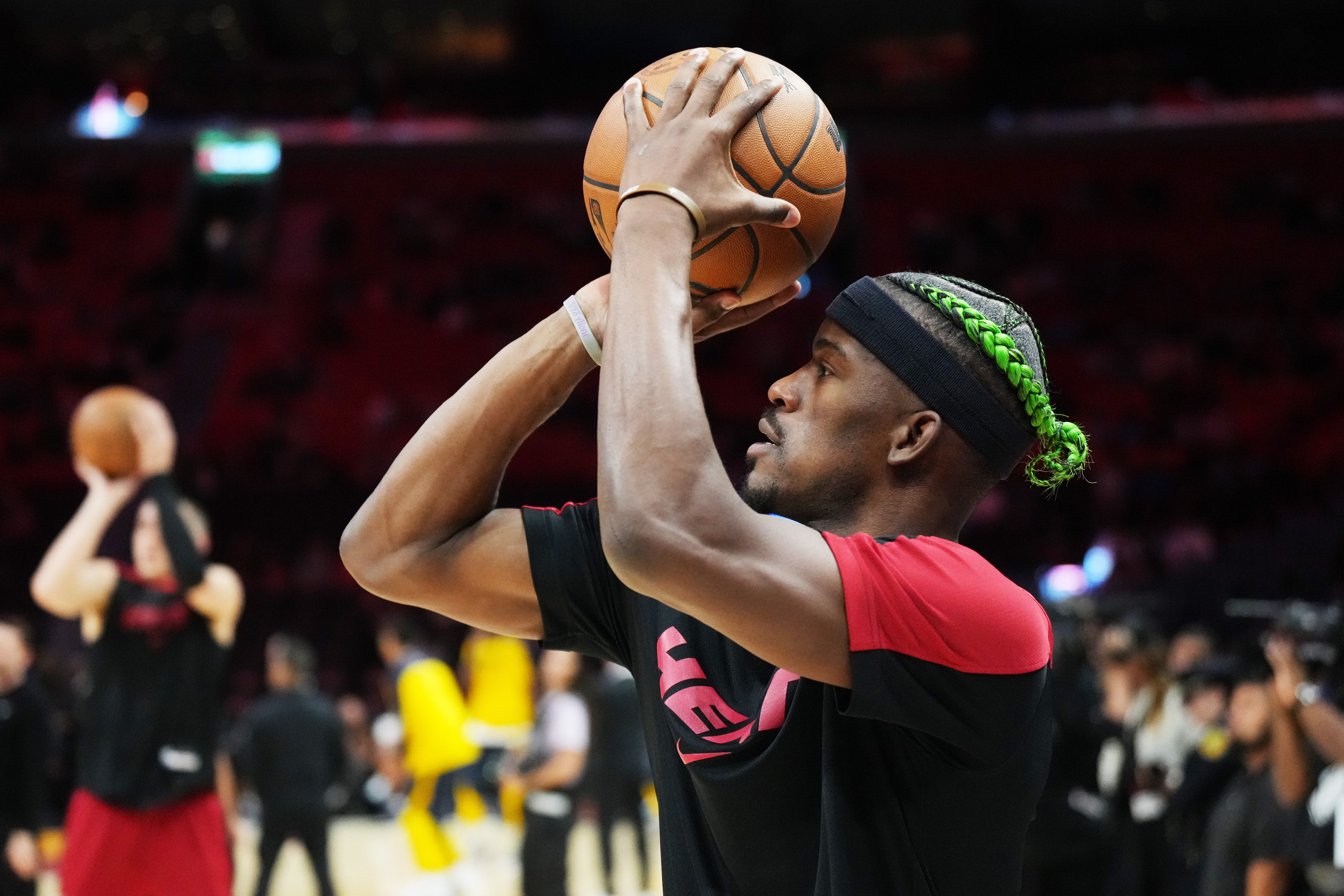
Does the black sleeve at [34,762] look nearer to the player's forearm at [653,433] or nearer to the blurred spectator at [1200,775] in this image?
the player's forearm at [653,433]

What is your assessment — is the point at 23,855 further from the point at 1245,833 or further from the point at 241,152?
the point at 241,152

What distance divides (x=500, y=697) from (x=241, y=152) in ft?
29.7

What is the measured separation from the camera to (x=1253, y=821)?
5.43 m

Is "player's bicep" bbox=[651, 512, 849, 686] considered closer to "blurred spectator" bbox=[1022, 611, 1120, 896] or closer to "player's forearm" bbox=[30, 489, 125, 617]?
"player's forearm" bbox=[30, 489, 125, 617]

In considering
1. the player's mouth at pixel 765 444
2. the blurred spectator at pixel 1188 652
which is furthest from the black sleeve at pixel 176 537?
the blurred spectator at pixel 1188 652

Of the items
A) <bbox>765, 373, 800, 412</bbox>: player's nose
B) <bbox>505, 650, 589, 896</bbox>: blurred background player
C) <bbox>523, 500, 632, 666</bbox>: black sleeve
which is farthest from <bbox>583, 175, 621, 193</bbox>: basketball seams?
<bbox>505, 650, 589, 896</bbox>: blurred background player

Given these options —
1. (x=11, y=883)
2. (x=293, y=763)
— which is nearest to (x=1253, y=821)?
(x=11, y=883)

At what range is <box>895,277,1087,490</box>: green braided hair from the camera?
169cm

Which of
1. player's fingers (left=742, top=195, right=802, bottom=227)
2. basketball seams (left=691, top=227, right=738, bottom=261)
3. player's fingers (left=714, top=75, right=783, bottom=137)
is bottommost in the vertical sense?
player's fingers (left=742, top=195, right=802, bottom=227)

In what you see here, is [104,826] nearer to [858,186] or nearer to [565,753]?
[565,753]

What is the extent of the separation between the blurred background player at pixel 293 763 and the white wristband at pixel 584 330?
7124 mm

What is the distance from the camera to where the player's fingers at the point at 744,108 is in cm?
163

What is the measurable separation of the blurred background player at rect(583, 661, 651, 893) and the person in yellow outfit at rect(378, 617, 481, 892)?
89 cm

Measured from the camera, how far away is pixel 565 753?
789cm
